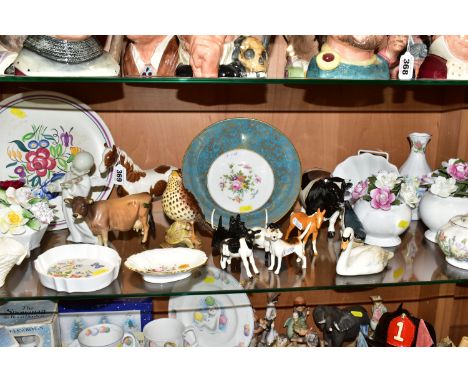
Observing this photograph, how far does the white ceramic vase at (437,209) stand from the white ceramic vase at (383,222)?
0.18ft

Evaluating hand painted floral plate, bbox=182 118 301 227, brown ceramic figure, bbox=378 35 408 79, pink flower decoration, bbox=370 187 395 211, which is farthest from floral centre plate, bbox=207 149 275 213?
brown ceramic figure, bbox=378 35 408 79

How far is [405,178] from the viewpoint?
115 centimetres

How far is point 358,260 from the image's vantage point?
1060 millimetres

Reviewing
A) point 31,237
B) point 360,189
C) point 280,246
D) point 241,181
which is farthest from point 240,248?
point 31,237

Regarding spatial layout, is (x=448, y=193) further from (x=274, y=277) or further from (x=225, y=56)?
(x=225, y=56)

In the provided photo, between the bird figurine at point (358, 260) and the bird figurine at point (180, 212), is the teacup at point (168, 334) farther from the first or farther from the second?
the bird figurine at point (358, 260)

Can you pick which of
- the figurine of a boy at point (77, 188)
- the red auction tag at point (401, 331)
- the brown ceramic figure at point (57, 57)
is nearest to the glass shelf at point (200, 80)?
the brown ceramic figure at point (57, 57)

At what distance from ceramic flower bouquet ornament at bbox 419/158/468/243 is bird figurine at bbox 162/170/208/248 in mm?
473

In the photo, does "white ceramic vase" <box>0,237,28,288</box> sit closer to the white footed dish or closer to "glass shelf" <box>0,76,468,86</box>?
"glass shelf" <box>0,76,468,86</box>

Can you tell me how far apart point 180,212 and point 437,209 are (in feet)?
1.70

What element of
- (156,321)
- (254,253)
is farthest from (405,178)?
(156,321)

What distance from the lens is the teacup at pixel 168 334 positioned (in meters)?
1.23

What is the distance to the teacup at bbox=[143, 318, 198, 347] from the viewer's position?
4.02 feet
